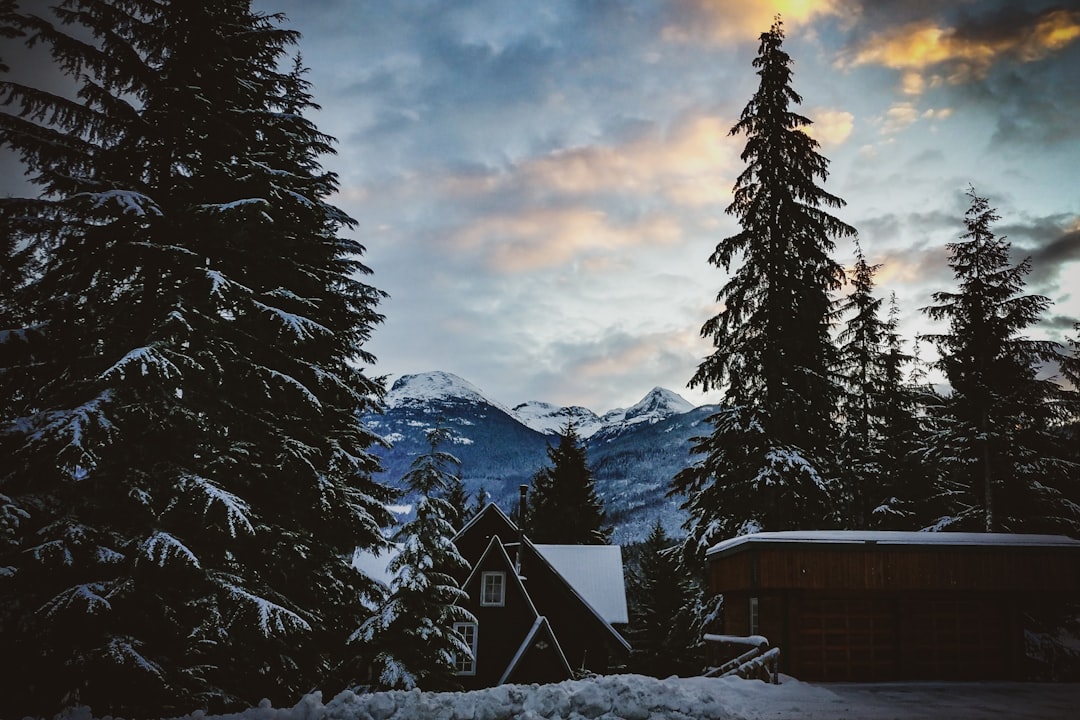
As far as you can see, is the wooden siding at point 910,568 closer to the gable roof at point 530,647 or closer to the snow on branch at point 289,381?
the snow on branch at point 289,381

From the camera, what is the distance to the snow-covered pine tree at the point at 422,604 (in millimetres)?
15336

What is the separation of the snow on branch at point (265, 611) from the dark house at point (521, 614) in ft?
60.0

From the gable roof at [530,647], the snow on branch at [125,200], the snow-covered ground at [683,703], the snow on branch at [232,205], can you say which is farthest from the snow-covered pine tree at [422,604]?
the gable roof at [530,647]

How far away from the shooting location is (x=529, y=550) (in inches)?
1353

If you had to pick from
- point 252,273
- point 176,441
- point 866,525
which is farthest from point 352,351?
point 866,525

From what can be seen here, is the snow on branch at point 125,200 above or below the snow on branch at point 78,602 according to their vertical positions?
above

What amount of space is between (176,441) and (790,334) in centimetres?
1892

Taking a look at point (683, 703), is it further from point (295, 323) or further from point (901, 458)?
point (901, 458)

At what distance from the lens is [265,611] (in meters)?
11.9

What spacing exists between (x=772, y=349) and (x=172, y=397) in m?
18.1

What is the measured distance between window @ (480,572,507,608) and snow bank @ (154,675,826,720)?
21792 mm

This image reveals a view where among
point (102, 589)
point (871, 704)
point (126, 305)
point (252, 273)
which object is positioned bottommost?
point (871, 704)

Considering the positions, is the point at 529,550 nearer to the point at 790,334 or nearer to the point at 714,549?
the point at 714,549

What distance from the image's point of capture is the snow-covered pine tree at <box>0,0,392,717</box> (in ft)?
33.2
